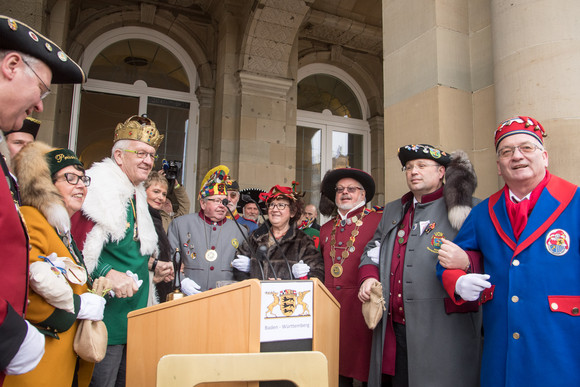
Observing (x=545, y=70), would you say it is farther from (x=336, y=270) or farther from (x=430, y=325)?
(x=336, y=270)

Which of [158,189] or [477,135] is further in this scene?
[158,189]

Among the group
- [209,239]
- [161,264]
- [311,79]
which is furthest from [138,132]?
[311,79]

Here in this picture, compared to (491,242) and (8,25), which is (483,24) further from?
(8,25)

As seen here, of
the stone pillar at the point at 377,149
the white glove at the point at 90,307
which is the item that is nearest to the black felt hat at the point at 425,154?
the white glove at the point at 90,307

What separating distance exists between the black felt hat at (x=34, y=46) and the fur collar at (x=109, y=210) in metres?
1.16

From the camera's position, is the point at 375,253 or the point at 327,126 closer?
the point at 375,253

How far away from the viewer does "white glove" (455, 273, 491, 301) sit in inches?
77.0

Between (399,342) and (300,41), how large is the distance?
28.4 feet

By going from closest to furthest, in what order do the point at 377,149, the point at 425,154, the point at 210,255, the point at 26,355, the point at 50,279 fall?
the point at 26,355 < the point at 50,279 < the point at 425,154 < the point at 210,255 < the point at 377,149

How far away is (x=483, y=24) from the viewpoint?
11.3 ft

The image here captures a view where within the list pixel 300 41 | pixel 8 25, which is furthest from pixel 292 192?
pixel 300 41

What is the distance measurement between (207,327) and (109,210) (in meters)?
1.27

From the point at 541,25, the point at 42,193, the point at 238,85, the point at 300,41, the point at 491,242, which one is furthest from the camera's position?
the point at 300,41

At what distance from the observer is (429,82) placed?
341 cm
